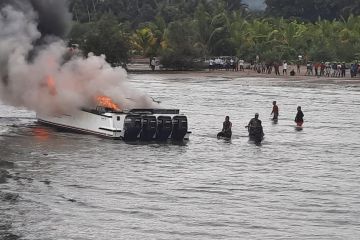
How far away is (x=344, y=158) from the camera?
140 feet

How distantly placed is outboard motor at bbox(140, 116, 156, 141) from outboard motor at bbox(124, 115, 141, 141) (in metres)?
0.25

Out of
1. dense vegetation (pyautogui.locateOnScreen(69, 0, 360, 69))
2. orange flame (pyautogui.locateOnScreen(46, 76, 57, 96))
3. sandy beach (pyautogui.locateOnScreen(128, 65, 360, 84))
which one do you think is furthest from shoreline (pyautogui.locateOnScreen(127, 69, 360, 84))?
orange flame (pyautogui.locateOnScreen(46, 76, 57, 96))

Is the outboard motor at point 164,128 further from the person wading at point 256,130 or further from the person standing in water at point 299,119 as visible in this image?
the person standing in water at point 299,119

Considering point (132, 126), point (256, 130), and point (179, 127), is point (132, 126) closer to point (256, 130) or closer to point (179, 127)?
point (179, 127)

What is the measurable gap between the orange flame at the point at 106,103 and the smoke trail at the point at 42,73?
0.54 m

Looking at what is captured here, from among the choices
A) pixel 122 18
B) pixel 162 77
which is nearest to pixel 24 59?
pixel 162 77

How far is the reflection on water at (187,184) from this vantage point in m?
28.0

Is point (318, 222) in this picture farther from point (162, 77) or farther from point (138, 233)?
point (162, 77)

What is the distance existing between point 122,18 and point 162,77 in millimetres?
77239

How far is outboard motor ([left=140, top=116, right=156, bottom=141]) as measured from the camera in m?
45.8

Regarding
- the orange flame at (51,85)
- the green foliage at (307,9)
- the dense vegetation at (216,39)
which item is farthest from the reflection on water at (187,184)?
the green foliage at (307,9)

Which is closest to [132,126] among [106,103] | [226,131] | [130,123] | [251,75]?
[130,123]

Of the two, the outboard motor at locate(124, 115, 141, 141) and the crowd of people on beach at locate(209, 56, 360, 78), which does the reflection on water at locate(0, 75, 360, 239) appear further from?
the crowd of people on beach at locate(209, 56, 360, 78)

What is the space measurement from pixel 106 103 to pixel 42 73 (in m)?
4.69
